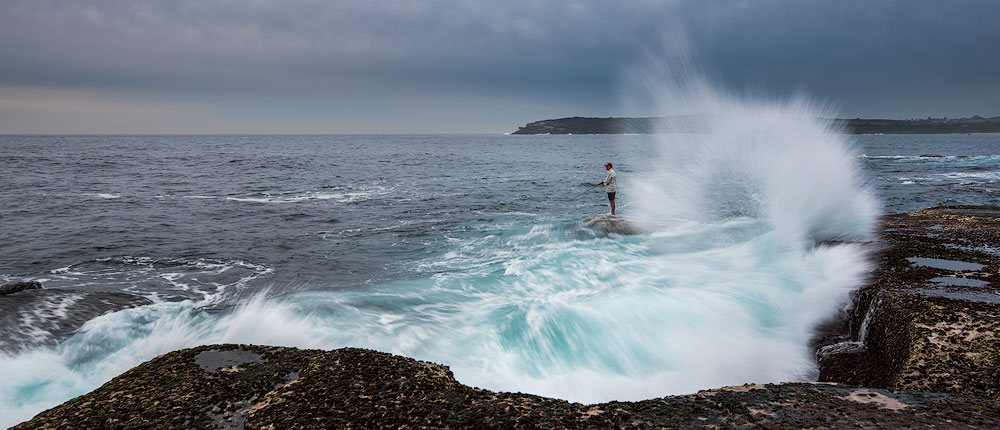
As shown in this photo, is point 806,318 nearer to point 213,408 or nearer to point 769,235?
point 769,235

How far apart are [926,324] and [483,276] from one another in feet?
39.0

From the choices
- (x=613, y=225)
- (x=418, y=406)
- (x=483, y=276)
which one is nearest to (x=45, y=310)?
(x=483, y=276)

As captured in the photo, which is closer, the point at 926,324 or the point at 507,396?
the point at 507,396

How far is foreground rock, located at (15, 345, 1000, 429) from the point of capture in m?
5.95

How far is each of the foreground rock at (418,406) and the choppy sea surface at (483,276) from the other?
3.62 metres

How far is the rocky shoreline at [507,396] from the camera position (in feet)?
19.7

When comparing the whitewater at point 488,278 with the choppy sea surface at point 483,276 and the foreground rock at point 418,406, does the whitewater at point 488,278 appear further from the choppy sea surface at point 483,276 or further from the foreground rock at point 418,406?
the foreground rock at point 418,406

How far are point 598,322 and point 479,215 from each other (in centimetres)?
1888

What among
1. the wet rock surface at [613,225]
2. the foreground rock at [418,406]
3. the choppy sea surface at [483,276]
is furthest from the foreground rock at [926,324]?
the wet rock surface at [613,225]

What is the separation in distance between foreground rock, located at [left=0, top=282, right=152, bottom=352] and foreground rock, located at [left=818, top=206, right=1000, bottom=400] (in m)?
15.5

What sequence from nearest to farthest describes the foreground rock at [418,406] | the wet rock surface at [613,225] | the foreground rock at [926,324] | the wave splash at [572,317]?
the foreground rock at [418,406], the foreground rock at [926,324], the wave splash at [572,317], the wet rock surface at [613,225]

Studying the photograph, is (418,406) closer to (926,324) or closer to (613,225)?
(926,324)

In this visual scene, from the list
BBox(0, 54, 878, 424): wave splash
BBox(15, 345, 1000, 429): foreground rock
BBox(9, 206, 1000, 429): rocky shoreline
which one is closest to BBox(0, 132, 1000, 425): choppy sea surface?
BBox(0, 54, 878, 424): wave splash

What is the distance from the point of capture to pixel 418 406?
20.7 ft
